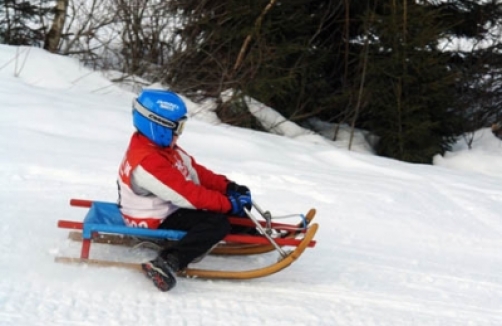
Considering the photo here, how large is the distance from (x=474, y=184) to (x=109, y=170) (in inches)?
175

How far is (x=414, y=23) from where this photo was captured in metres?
10.1

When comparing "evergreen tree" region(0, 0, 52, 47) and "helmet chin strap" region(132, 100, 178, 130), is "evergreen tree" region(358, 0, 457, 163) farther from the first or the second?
"helmet chin strap" region(132, 100, 178, 130)

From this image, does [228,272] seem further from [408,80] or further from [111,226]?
[408,80]

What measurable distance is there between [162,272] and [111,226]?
418 mm

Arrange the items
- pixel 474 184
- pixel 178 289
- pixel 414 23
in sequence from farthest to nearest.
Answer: pixel 414 23 → pixel 474 184 → pixel 178 289

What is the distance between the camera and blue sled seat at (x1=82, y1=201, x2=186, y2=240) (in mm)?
3721

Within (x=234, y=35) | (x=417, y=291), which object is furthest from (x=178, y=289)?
(x=234, y=35)

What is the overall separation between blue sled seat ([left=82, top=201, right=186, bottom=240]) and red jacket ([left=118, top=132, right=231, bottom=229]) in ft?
0.41

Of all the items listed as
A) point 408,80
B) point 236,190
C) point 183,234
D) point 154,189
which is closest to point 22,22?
point 408,80

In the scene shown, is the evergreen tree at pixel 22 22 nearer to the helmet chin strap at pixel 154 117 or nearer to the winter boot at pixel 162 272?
→ the helmet chin strap at pixel 154 117

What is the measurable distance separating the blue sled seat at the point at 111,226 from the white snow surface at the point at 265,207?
0.21 meters

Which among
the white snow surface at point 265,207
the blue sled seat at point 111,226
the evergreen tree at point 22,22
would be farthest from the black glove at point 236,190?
the evergreen tree at point 22,22

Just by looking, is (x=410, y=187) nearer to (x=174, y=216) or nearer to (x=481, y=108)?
(x=174, y=216)

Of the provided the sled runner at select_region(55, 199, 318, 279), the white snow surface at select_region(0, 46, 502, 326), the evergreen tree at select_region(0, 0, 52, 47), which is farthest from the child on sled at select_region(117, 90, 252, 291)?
the evergreen tree at select_region(0, 0, 52, 47)
